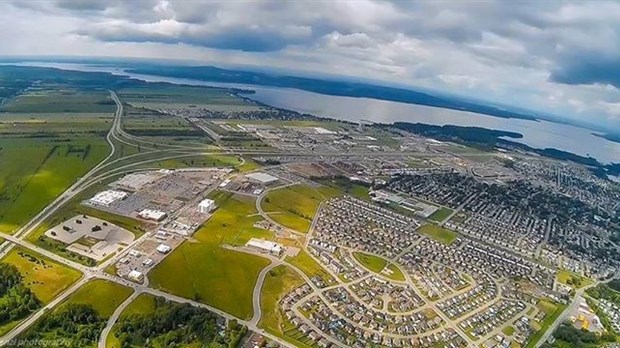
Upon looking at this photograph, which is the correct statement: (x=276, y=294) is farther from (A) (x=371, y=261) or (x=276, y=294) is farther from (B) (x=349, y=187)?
(B) (x=349, y=187)

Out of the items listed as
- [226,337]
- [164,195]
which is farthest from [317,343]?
[164,195]

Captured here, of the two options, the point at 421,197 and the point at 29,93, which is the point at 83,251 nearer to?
the point at 421,197

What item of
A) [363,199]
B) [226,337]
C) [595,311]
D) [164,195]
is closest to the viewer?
[226,337]

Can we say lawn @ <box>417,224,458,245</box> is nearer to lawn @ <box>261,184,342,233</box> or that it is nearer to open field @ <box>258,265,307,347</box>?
lawn @ <box>261,184,342,233</box>

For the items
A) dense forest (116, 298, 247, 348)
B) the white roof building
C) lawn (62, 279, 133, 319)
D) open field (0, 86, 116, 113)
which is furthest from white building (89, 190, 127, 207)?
open field (0, 86, 116, 113)

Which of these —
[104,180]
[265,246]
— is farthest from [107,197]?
[265,246]

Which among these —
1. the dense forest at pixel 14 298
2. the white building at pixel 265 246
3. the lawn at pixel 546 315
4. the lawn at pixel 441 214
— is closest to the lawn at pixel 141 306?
the dense forest at pixel 14 298

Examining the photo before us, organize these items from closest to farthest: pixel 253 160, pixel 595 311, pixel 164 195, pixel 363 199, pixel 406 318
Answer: pixel 406 318 < pixel 595 311 < pixel 164 195 < pixel 363 199 < pixel 253 160

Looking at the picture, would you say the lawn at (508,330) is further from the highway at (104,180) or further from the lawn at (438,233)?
the lawn at (438,233)
